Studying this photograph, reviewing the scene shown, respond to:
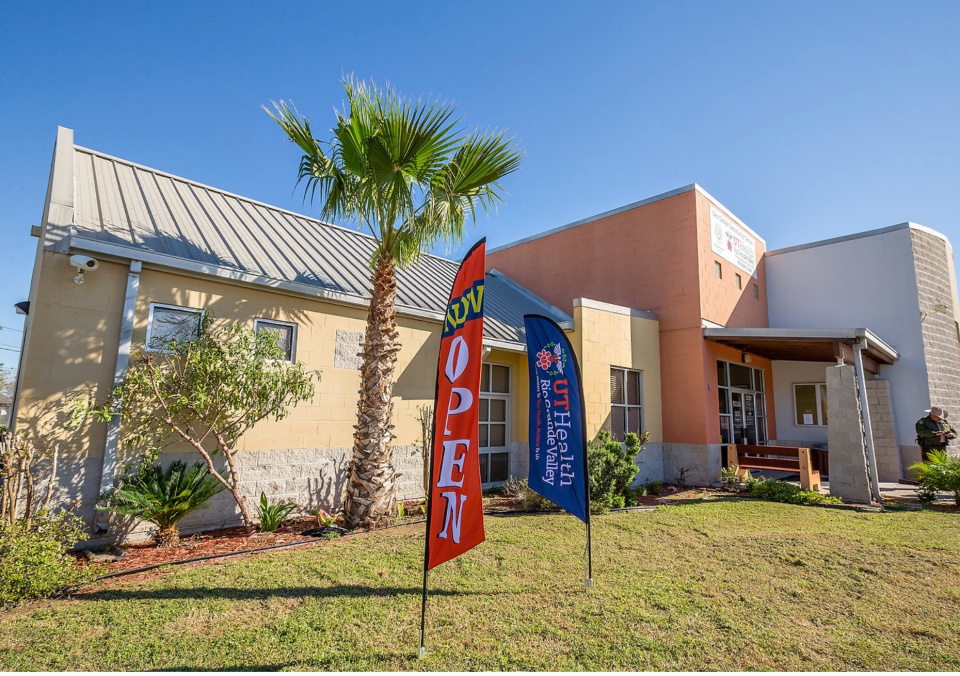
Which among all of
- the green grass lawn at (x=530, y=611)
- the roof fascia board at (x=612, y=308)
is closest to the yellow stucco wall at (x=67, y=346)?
the green grass lawn at (x=530, y=611)

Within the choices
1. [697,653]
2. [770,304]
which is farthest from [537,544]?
[770,304]

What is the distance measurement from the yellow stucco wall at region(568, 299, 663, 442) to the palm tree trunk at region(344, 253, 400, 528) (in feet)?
16.5

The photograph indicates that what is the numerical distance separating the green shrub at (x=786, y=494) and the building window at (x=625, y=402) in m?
2.87

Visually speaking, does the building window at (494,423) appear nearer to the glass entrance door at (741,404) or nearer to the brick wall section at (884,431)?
the glass entrance door at (741,404)

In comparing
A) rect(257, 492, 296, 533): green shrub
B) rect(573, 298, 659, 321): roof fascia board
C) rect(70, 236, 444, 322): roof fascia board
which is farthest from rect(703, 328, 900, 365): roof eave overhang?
rect(257, 492, 296, 533): green shrub

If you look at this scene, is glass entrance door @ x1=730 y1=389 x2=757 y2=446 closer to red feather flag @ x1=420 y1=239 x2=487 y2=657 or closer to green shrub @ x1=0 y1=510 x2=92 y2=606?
red feather flag @ x1=420 y1=239 x2=487 y2=657

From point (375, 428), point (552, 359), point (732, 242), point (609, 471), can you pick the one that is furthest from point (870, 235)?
point (375, 428)

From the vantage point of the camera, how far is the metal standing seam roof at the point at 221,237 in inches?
276

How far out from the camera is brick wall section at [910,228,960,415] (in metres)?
13.9

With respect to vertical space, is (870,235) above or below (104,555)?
above

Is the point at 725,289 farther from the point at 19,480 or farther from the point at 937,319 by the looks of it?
the point at 19,480

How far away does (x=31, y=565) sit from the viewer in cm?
441

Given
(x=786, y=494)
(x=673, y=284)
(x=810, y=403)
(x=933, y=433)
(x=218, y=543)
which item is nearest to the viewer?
(x=218, y=543)

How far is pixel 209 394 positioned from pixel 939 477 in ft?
43.1
